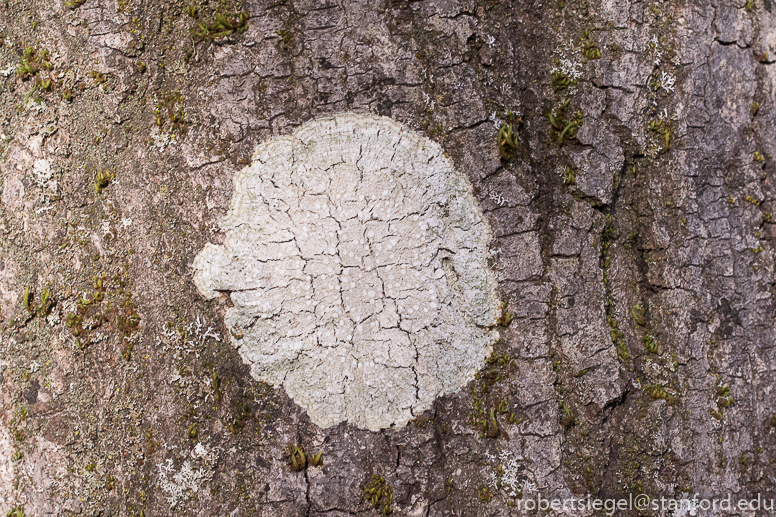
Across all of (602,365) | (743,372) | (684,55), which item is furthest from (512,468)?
(684,55)

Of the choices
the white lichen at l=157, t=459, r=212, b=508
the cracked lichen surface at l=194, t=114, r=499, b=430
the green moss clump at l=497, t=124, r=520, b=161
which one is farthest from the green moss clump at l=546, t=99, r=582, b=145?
the white lichen at l=157, t=459, r=212, b=508

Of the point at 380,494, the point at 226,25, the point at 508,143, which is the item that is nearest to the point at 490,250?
the point at 508,143

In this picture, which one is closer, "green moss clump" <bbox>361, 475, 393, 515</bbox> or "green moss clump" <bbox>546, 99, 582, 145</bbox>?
"green moss clump" <bbox>361, 475, 393, 515</bbox>

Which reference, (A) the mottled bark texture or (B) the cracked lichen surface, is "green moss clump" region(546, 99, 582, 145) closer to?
(A) the mottled bark texture

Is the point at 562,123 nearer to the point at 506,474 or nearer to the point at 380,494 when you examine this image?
the point at 506,474

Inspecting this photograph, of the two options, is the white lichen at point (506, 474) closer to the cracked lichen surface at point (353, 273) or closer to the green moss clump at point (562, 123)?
the cracked lichen surface at point (353, 273)

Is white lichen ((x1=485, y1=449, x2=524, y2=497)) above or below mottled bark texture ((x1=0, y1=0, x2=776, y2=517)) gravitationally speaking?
below
